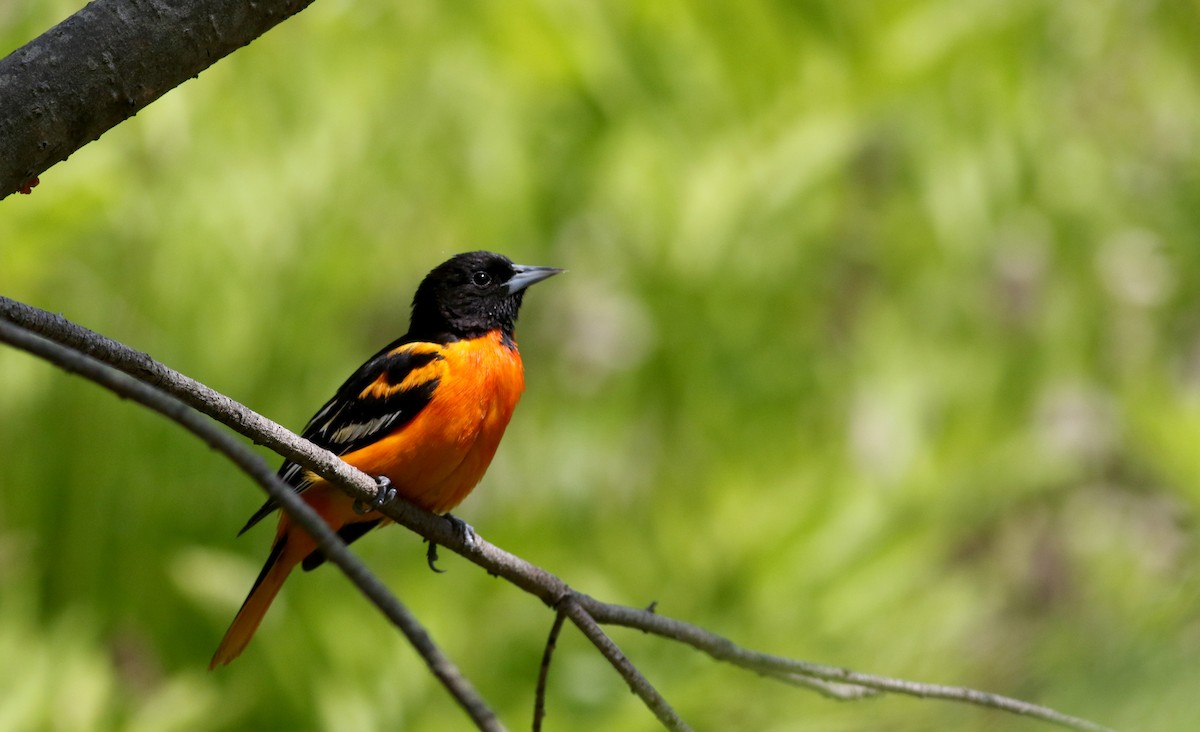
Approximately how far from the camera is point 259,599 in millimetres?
3633

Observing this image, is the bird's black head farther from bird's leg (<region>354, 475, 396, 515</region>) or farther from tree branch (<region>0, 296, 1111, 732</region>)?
tree branch (<region>0, 296, 1111, 732</region>)

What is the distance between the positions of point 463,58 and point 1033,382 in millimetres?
2640

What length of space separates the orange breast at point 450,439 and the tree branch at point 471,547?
57 cm

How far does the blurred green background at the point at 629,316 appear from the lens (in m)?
4.36

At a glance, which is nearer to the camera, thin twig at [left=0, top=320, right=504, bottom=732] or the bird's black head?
thin twig at [left=0, top=320, right=504, bottom=732]

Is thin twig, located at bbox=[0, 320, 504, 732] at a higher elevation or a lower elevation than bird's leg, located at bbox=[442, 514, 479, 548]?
lower

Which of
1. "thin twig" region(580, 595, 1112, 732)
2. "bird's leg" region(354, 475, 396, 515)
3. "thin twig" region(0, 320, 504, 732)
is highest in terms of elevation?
"bird's leg" region(354, 475, 396, 515)

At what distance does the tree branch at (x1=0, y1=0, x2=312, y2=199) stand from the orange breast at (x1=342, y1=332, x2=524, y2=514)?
5.82 ft

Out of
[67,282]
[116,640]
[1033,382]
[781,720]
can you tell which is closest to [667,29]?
[1033,382]

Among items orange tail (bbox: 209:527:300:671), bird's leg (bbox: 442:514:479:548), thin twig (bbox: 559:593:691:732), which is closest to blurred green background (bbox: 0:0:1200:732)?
orange tail (bbox: 209:527:300:671)

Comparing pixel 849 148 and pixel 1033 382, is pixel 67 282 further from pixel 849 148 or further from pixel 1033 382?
pixel 1033 382

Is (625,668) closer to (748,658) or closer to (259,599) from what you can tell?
(748,658)

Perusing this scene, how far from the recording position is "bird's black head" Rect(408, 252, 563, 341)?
13.3 feet

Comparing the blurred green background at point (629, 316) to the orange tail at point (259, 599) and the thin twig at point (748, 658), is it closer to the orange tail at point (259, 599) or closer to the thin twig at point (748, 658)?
the orange tail at point (259, 599)
